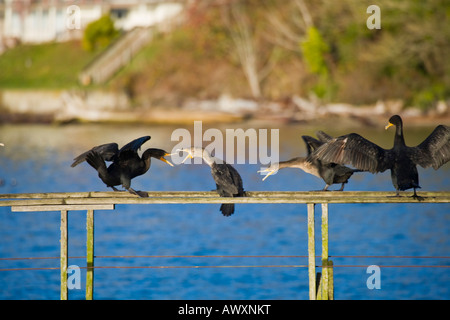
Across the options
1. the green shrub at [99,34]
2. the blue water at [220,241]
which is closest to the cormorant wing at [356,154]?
the blue water at [220,241]

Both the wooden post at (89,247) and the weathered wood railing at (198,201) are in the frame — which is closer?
the weathered wood railing at (198,201)

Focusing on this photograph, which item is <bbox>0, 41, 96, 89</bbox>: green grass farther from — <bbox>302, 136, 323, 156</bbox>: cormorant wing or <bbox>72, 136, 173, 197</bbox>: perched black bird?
<bbox>72, 136, 173, 197</bbox>: perched black bird

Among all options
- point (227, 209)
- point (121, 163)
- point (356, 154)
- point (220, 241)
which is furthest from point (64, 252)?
point (220, 241)

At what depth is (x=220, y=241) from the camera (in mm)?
21344

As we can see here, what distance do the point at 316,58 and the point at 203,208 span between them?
84.2 feet

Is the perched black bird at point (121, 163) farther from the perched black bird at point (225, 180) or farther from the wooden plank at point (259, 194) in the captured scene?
the perched black bird at point (225, 180)

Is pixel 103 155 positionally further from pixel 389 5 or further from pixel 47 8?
pixel 47 8

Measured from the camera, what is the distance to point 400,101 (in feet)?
153

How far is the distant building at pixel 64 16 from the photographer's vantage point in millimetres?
67188

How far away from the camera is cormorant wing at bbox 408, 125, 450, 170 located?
11.1 m

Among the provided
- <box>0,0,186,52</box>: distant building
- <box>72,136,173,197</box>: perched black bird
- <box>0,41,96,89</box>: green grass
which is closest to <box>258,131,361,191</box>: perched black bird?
<box>72,136,173,197</box>: perched black bird

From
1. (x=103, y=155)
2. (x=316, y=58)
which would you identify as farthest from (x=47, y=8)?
(x=103, y=155)

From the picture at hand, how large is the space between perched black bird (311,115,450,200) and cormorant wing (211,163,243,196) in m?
1.10

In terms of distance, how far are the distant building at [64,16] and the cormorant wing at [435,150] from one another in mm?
56219
